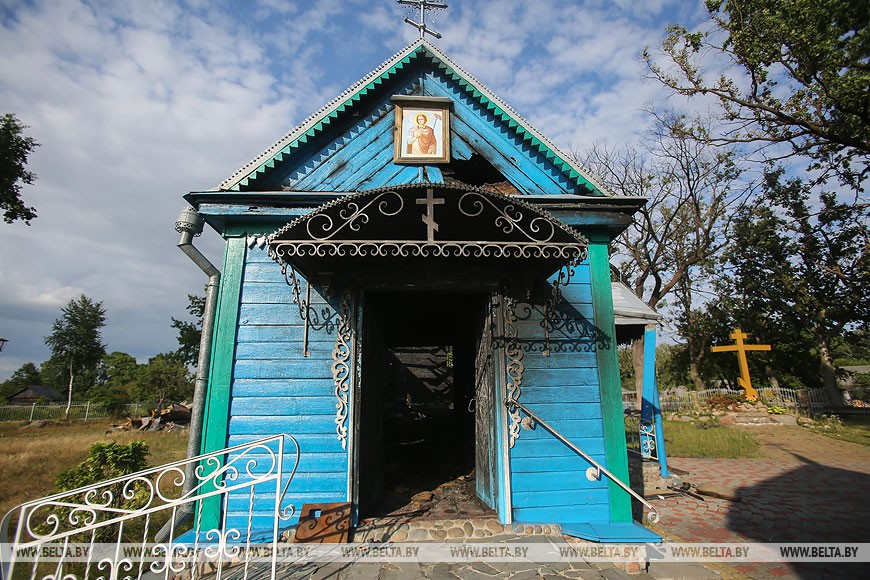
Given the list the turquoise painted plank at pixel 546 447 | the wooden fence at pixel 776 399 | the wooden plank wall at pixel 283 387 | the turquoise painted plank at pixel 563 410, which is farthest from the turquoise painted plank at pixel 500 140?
the wooden fence at pixel 776 399

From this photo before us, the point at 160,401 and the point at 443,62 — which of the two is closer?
the point at 443,62

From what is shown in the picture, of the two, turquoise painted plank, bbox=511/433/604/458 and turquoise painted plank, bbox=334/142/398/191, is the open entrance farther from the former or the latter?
turquoise painted plank, bbox=334/142/398/191

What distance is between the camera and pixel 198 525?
4.16 m

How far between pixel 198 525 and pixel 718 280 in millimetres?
31137

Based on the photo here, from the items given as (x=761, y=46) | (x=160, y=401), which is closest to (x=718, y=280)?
(x=761, y=46)

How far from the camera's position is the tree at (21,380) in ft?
156

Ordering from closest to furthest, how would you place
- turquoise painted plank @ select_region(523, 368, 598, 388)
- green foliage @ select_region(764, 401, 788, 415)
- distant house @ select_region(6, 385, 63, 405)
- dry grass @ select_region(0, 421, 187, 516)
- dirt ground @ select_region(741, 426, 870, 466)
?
turquoise painted plank @ select_region(523, 368, 598, 388) < dry grass @ select_region(0, 421, 187, 516) < dirt ground @ select_region(741, 426, 870, 466) < green foliage @ select_region(764, 401, 788, 415) < distant house @ select_region(6, 385, 63, 405)

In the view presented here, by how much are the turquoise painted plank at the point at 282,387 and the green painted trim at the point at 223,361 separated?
0.14 meters

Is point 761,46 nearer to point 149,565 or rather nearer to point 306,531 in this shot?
point 306,531

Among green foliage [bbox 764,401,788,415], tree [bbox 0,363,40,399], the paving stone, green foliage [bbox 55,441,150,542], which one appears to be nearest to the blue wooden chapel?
the paving stone

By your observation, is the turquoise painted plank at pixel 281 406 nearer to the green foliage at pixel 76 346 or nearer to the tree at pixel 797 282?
the tree at pixel 797 282

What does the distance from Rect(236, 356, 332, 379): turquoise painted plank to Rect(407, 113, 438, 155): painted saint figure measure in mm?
2994

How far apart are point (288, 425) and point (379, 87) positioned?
176 inches

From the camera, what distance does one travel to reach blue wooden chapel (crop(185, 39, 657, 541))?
14.3 feet
